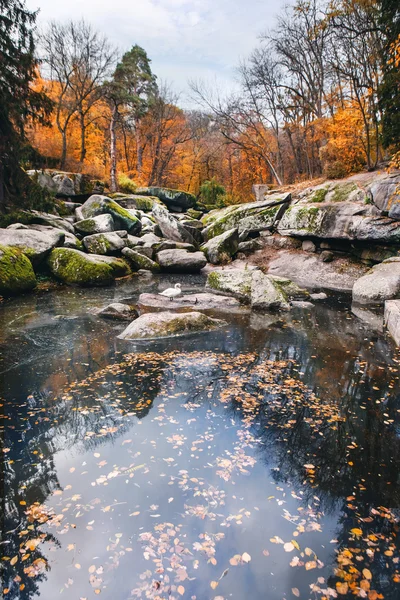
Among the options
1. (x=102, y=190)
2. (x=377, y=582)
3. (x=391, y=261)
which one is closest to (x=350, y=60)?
(x=391, y=261)

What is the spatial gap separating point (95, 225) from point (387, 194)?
1226 centimetres

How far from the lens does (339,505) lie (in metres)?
3.01

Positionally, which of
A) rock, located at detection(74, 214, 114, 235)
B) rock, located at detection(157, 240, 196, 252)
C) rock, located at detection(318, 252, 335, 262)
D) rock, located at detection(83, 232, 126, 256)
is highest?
rock, located at detection(74, 214, 114, 235)

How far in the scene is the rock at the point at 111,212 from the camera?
→ 57.8 feet

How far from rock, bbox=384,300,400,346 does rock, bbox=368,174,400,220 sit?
5.66m

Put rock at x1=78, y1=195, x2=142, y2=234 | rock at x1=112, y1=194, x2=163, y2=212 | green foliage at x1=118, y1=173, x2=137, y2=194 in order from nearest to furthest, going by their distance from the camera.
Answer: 1. rock at x1=78, y1=195, x2=142, y2=234
2. rock at x1=112, y1=194, x2=163, y2=212
3. green foliage at x1=118, y1=173, x2=137, y2=194

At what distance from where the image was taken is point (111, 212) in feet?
58.0

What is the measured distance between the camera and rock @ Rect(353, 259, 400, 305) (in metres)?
10.5

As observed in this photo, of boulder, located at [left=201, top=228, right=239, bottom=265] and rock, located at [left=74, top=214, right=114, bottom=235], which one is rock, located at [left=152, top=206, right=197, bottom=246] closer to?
boulder, located at [left=201, top=228, right=239, bottom=265]

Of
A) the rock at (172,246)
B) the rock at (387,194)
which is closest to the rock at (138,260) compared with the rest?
the rock at (172,246)

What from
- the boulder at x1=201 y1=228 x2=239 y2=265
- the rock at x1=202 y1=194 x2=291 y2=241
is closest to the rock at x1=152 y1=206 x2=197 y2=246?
the boulder at x1=201 y1=228 x2=239 y2=265

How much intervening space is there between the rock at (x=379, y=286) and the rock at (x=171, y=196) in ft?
65.3

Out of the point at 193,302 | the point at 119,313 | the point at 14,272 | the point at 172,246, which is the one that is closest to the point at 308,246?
the point at 172,246

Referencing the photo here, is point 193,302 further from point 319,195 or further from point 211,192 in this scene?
point 211,192
